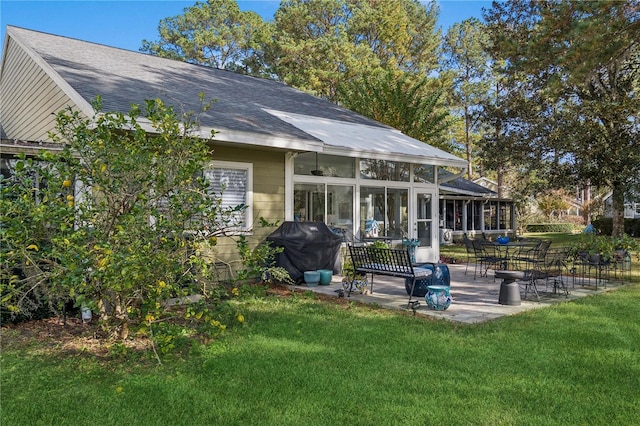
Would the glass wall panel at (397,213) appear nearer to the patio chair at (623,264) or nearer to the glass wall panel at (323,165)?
the glass wall panel at (323,165)

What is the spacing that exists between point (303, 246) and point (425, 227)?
462cm

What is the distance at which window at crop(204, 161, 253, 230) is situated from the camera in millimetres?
8625

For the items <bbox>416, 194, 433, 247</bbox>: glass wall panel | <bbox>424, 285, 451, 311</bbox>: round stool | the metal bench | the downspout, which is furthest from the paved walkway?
<bbox>416, 194, 433, 247</bbox>: glass wall panel

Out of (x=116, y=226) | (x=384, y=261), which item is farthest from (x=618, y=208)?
(x=116, y=226)

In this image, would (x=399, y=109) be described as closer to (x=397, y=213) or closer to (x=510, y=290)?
(x=397, y=213)

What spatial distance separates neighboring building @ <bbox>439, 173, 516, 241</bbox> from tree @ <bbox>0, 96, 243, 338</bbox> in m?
19.0

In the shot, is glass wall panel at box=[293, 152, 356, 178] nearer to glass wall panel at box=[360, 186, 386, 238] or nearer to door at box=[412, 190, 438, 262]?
glass wall panel at box=[360, 186, 386, 238]

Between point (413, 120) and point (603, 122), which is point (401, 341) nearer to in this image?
point (413, 120)

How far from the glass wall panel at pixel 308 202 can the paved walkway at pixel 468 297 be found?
4.67ft

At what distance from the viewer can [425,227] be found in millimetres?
12531

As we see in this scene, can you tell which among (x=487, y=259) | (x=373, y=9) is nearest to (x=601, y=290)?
(x=487, y=259)

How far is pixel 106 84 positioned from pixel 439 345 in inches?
288

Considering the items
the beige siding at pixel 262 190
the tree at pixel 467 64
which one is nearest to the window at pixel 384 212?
the beige siding at pixel 262 190

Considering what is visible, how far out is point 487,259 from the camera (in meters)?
10.1
